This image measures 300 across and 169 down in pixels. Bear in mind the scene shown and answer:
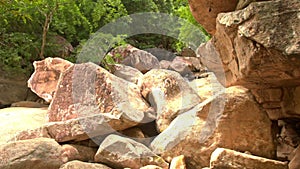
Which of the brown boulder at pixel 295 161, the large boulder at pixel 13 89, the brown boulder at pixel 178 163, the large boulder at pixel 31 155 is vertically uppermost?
the large boulder at pixel 31 155

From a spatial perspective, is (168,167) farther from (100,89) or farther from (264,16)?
(264,16)

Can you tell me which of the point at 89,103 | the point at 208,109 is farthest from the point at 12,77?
the point at 208,109

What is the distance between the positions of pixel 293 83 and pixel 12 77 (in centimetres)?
696

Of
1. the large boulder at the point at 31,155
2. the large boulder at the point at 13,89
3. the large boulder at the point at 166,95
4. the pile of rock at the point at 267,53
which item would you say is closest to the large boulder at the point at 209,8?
the pile of rock at the point at 267,53

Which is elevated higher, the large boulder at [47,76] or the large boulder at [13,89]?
the large boulder at [47,76]

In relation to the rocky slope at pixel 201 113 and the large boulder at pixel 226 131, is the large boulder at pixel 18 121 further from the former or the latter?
the large boulder at pixel 226 131

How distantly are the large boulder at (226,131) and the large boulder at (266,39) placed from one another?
785 millimetres

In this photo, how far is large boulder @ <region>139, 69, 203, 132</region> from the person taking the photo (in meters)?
4.93

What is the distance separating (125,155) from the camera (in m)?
3.99

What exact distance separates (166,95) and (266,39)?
285 centimetres

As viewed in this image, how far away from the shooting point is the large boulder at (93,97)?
15.8 ft

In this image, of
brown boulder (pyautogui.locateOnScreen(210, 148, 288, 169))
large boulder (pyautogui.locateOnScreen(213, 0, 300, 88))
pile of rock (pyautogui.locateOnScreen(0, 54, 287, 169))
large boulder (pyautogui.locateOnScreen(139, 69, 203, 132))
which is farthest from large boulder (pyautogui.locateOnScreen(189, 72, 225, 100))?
large boulder (pyautogui.locateOnScreen(213, 0, 300, 88))

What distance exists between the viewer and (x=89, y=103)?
16.5 ft

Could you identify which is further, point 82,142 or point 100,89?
point 100,89
